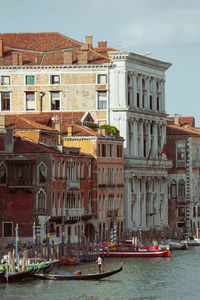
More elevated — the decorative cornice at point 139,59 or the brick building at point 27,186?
the decorative cornice at point 139,59

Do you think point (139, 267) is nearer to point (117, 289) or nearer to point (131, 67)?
point (117, 289)

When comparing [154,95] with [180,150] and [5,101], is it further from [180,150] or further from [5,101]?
[5,101]

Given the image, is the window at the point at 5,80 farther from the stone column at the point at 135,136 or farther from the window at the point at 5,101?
the stone column at the point at 135,136

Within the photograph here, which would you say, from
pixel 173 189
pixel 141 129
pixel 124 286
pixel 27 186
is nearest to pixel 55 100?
pixel 141 129

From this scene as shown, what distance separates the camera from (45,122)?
319ft

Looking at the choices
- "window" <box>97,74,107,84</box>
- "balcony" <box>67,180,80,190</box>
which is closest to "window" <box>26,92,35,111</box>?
"window" <box>97,74,107,84</box>

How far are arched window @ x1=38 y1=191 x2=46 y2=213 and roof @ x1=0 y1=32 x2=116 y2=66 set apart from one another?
→ 20745 mm

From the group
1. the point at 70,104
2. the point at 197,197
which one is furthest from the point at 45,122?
the point at 197,197

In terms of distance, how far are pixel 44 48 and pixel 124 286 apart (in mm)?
36499

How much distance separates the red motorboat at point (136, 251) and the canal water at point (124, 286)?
204 inches

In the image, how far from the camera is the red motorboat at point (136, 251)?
88.8 metres

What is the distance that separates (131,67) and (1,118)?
18.2m

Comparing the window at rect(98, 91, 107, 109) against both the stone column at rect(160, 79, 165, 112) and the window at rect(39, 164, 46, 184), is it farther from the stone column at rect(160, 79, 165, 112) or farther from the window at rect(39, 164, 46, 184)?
the window at rect(39, 164, 46, 184)

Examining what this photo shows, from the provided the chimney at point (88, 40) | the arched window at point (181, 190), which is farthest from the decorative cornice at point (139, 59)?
the arched window at point (181, 190)
